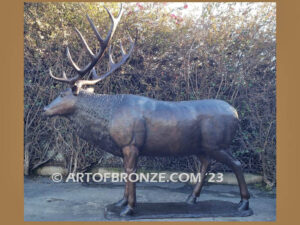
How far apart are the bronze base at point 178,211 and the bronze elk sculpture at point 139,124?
0.13 m

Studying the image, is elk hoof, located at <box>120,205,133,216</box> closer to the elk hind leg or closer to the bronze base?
the bronze base

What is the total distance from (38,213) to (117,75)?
10.3 feet

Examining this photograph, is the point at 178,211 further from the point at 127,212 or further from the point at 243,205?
the point at 243,205

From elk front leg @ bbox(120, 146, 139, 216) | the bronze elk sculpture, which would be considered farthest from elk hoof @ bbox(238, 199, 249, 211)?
elk front leg @ bbox(120, 146, 139, 216)

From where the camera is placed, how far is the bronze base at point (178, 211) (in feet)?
13.2

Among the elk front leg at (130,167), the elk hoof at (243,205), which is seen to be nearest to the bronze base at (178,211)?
the elk hoof at (243,205)

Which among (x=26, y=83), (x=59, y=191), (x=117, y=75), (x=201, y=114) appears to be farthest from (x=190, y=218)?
(x=26, y=83)

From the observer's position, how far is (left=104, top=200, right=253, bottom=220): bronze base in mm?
4020

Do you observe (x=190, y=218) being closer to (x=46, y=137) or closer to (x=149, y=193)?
(x=149, y=193)

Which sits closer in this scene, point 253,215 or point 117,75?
point 253,215

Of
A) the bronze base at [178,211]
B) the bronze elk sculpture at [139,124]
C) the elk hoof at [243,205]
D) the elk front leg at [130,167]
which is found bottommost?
the bronze base at [178,211]

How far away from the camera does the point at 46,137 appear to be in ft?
21.6

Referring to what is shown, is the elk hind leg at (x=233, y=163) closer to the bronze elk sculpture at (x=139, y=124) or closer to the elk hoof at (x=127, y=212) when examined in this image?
the bronze elk sculpture at (x=139, y=124)

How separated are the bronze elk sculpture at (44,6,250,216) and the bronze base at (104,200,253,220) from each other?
0.44ft
